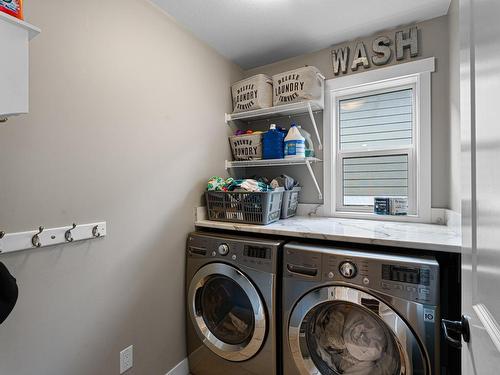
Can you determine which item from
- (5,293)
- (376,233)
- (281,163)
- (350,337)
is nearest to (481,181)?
(376,233)

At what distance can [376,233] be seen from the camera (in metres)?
1.44

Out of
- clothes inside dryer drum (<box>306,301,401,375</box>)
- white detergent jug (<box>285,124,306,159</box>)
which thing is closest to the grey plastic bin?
white detergent jug (<box>285,124,306,159</box>)

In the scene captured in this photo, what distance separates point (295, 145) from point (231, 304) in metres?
1.27

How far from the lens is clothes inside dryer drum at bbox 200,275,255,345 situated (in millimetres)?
1637

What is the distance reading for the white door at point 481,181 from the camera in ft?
1.55

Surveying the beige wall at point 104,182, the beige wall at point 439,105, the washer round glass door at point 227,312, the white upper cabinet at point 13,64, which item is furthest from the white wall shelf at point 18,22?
the beige wall at point 439,105

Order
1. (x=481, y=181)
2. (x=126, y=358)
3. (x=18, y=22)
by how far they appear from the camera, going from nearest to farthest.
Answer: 1. (x=481, y=181)
2. (x=18, y=22)
3. (x=126, y=358)

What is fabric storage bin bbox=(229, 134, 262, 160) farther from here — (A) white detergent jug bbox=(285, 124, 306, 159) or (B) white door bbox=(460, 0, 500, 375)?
(B) white door bbox=(460, 0, 500, 375)

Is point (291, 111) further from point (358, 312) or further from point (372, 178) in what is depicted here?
point (358, 312)

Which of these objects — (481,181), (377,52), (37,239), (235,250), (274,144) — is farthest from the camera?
(274,144)

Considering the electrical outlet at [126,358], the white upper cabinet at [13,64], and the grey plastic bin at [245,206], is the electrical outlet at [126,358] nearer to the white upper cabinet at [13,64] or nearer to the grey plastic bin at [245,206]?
the grey plastic bin at [245,206]

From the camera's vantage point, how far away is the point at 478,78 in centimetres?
58

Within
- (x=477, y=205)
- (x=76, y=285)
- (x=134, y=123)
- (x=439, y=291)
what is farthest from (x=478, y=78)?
(x=76, y=285)

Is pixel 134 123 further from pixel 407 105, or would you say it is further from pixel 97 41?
pixel 407 105
